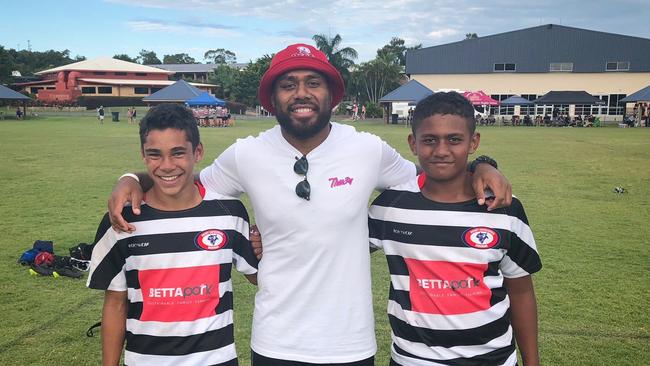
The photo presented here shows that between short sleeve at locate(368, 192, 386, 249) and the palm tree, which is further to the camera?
the palm tree

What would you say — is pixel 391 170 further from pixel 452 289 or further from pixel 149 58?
pixel 149 58

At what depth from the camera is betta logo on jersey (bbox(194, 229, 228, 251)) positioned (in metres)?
2.53

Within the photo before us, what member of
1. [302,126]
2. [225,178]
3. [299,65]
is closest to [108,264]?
[225,178]

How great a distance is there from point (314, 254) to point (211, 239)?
20.5 inches

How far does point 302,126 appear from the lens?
247 cm

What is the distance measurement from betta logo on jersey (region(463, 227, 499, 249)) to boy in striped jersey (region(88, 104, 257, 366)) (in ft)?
3.62

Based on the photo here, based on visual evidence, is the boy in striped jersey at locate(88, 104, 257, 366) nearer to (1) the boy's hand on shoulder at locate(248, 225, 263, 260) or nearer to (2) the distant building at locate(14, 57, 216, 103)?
(1) the boy's hand on shoulder at locate(248, 225, 263, 260)

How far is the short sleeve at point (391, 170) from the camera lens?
2672 mm

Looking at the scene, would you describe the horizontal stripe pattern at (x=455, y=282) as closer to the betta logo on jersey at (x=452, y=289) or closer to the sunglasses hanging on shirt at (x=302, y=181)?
the betta logo on jersey at (x=452, y=289)

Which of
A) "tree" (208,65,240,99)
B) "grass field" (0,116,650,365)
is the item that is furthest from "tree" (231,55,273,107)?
"grass field" (0,116,650,365)

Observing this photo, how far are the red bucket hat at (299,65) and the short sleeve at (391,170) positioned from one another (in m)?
0.36

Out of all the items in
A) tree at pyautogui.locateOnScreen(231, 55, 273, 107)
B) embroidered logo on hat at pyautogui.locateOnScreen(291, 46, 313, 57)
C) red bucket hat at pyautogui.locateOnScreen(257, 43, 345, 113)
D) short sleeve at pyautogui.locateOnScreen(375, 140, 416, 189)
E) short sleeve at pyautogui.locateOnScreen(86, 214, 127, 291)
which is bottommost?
short sleeve at pyautogui.locateOnScreen(86, 214, 127, 291)

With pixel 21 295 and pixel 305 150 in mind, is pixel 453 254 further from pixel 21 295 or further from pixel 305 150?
pixel 21 295

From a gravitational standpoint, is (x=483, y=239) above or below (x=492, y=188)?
below
